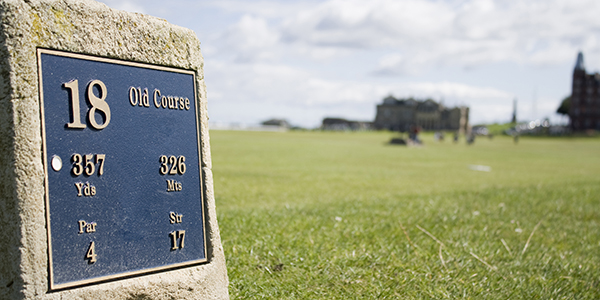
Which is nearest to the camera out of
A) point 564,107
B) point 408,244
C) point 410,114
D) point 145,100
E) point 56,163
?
point 56,163

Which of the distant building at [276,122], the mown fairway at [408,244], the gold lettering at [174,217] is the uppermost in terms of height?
the distant building at [276,122]

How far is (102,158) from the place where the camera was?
3.08 metres

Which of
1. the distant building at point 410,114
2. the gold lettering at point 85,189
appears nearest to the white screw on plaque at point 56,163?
the gold lettering at point 85,189

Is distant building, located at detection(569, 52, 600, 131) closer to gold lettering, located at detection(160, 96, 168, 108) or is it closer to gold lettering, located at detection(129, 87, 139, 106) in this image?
gold lettering, located at detection(160, 96, 168, 108)

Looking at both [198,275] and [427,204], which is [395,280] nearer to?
[198,275]

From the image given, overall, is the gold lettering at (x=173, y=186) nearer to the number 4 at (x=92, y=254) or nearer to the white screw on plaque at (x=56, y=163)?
the number 4 at (x=92, y=254)

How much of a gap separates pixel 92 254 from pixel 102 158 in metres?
0.62

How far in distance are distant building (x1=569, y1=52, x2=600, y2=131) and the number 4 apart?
358ft

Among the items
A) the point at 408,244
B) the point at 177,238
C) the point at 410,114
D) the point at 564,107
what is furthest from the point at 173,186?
the point at 564,107

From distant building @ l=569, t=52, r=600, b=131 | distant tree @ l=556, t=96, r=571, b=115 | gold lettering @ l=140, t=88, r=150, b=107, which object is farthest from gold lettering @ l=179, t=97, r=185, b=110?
Result: distant tree @ l=556, t=96, r=571, b=115

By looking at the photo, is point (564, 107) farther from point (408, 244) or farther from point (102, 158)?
point (102, 158)

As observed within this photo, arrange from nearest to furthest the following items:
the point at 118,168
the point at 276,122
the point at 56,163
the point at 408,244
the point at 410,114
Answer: the point at 56,163 < the point at 118,168 < the point at 408,244 < the point at 276,122 < the point at 410,114

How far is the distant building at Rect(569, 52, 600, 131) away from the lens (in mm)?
94812

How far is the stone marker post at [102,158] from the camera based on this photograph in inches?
109
